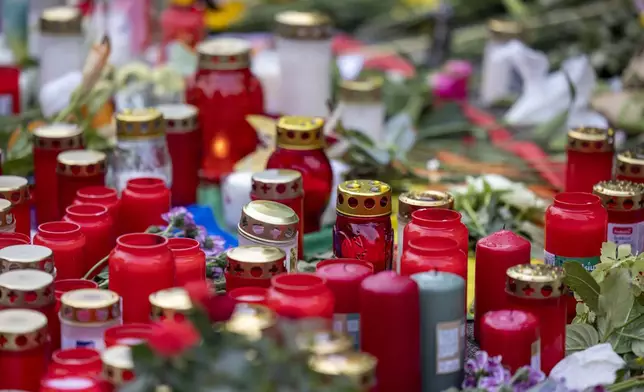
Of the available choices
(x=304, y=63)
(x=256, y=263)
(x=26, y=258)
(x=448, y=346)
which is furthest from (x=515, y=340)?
(x=304, y=63)

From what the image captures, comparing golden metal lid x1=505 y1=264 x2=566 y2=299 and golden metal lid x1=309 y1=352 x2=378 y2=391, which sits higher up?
golden metal lid x1=505 y1=264 x2=566 y2=299

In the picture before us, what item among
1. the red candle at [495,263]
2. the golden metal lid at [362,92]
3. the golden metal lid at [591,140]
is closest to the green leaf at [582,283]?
the red candle at [495,263]

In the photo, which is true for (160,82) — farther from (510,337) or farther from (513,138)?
(510,337)

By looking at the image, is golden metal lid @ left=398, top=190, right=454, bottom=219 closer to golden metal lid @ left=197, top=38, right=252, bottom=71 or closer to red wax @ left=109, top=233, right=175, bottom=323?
red wax @ left=109, top=233, right=175, bottom=323

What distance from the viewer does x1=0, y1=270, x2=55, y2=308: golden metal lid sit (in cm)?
110

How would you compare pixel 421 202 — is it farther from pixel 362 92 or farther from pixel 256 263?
pixel 362 92

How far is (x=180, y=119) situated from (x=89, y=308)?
73 cm

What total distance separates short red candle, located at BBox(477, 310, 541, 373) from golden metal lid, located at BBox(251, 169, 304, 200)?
41 cm

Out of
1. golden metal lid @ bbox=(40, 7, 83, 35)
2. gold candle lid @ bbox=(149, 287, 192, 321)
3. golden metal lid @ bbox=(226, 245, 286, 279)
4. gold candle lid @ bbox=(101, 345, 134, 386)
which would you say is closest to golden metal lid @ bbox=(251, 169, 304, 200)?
golden metal lid @ bbox=(226, 245, 286, 279)

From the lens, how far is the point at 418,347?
3.58ft

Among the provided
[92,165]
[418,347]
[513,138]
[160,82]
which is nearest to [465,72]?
[513,138]

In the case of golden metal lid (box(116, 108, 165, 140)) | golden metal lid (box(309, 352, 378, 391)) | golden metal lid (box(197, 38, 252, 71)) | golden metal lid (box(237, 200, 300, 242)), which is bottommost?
golden metal lid (box(309, 352, 378, 391))

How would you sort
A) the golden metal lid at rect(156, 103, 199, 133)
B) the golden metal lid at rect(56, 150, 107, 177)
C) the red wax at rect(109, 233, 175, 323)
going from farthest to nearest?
the golden metal lid at rect(156, 103, 199, 133) < the golden metal lid at rect(56, 150, 107, 177) < the red wax at rect(109, 233, 175, 323)

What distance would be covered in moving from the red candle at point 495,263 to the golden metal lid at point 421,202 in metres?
0.11
